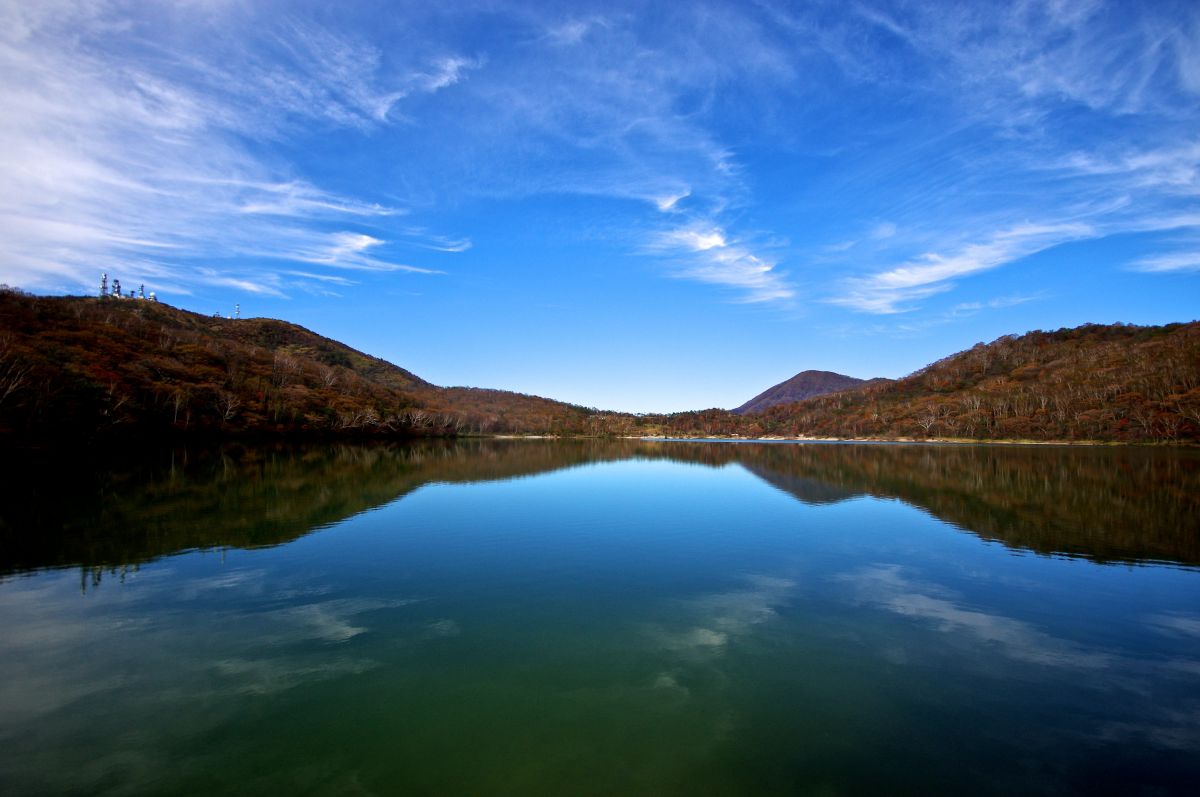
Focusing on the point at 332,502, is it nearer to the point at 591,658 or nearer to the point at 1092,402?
the point at 591,658

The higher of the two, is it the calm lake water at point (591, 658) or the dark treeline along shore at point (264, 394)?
the dark treeline along shore at point (264, 394)

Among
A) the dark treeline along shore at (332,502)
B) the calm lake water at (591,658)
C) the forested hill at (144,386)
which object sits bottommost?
the calm lake water at (591,658)

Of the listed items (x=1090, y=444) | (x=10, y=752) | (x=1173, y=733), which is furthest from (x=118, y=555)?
(x=1090, y=444)

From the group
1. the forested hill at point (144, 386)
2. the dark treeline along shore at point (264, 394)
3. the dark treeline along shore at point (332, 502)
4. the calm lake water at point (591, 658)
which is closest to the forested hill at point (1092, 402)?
the dark treeline along shore at point (264, 394)

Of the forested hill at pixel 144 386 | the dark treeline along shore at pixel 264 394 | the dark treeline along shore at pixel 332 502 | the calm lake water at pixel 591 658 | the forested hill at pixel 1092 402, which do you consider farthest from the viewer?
the forested hill at pixel 1092 402

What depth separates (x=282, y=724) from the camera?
25.1ft

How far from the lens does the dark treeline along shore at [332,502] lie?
760 inches

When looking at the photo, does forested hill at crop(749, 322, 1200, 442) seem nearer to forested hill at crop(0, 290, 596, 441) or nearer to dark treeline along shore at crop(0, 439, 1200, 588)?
dark treeline along shore at crop(0, 439, 1200, 588)

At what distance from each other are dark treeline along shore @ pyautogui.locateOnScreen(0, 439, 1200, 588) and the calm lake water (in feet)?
1.01

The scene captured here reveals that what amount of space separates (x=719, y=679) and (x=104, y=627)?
1266cm

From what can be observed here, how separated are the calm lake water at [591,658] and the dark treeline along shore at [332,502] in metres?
0.31

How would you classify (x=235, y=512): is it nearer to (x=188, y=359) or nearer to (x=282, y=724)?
(x=282, y=724)

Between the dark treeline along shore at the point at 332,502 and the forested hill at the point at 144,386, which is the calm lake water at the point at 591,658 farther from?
the forested hill at the point at 144,386

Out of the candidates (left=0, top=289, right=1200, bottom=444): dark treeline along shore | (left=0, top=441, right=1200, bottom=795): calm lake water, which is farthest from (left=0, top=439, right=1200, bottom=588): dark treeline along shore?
(left=0, top=289, right=1200, bottom=444): dark treeline along shore
